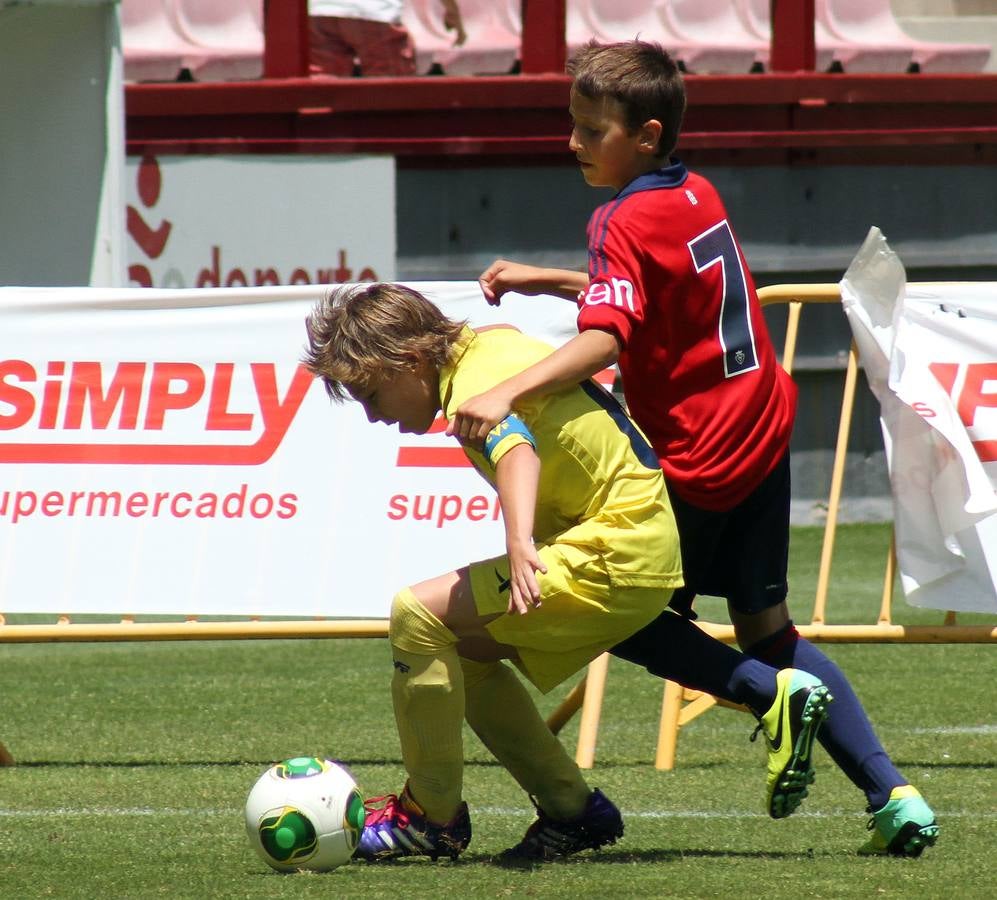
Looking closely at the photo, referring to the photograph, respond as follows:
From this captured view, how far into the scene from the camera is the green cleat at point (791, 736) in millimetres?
4238

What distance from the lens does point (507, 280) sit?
468 centimetres

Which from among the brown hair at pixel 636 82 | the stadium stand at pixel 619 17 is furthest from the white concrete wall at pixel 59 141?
the stadium stand at pixel 619 17

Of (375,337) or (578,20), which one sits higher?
(578,20)

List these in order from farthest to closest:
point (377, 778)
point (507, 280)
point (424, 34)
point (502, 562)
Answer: point (424, 34)
point (377, 778)
point (507, 280)
point (502, 562)

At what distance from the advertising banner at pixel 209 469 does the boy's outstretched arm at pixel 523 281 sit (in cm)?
144

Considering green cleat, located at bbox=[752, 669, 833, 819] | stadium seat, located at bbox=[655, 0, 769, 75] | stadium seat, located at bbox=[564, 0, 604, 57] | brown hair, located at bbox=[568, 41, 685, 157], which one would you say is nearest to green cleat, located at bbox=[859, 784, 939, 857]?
green cleat, located at bbox=[752, 669, 833, 819]

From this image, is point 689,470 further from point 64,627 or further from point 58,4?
point 58,4

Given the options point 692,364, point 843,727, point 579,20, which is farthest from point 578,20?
point 843,727

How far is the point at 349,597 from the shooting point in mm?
6258

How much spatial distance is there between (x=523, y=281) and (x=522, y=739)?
40.6 inches

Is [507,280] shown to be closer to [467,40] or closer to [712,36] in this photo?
[467,40]

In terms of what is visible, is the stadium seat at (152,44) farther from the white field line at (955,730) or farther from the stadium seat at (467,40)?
the white field line at (955,730)

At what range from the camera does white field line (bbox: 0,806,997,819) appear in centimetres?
507

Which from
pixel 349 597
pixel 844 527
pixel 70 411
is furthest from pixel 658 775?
→ pixel 844 527
